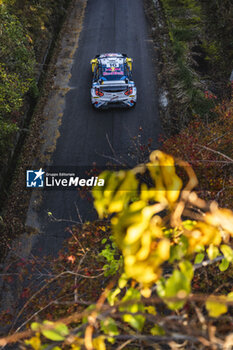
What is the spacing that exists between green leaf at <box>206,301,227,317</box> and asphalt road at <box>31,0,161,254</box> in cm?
750

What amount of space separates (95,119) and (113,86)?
1773 mm

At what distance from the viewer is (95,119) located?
12.4m

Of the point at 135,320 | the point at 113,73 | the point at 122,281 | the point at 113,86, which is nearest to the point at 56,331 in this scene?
the point at 135,320

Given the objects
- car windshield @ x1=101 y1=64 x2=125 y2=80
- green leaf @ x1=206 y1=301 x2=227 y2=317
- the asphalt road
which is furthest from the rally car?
green leaf @ x1=206 y1=301 x2=227 y2=317

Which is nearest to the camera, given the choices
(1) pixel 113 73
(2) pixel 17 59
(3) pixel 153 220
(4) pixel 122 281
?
(3) pixel 153 220

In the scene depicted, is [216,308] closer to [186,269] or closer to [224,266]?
[186,269]

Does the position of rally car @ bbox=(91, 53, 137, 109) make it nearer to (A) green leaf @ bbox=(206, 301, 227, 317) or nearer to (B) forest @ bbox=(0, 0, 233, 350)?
(B) forest @ bbox=(0, 0, 233, 350)

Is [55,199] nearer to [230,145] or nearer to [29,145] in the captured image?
[29,145]

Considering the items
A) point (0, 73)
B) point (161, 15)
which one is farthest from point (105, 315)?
point (161, 15)

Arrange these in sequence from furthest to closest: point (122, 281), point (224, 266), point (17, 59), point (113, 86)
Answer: point (113, 86), point (17, 59), point (224, 266), point (122, 281)

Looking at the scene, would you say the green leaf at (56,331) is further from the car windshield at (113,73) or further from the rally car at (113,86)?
the car windshield at (113,73)

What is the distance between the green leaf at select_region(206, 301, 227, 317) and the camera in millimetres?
1854

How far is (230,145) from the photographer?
28.6 feet

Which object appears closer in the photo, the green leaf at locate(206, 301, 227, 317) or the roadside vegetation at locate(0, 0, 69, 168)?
the green leaf at locate(206, 301, 227, 317)
